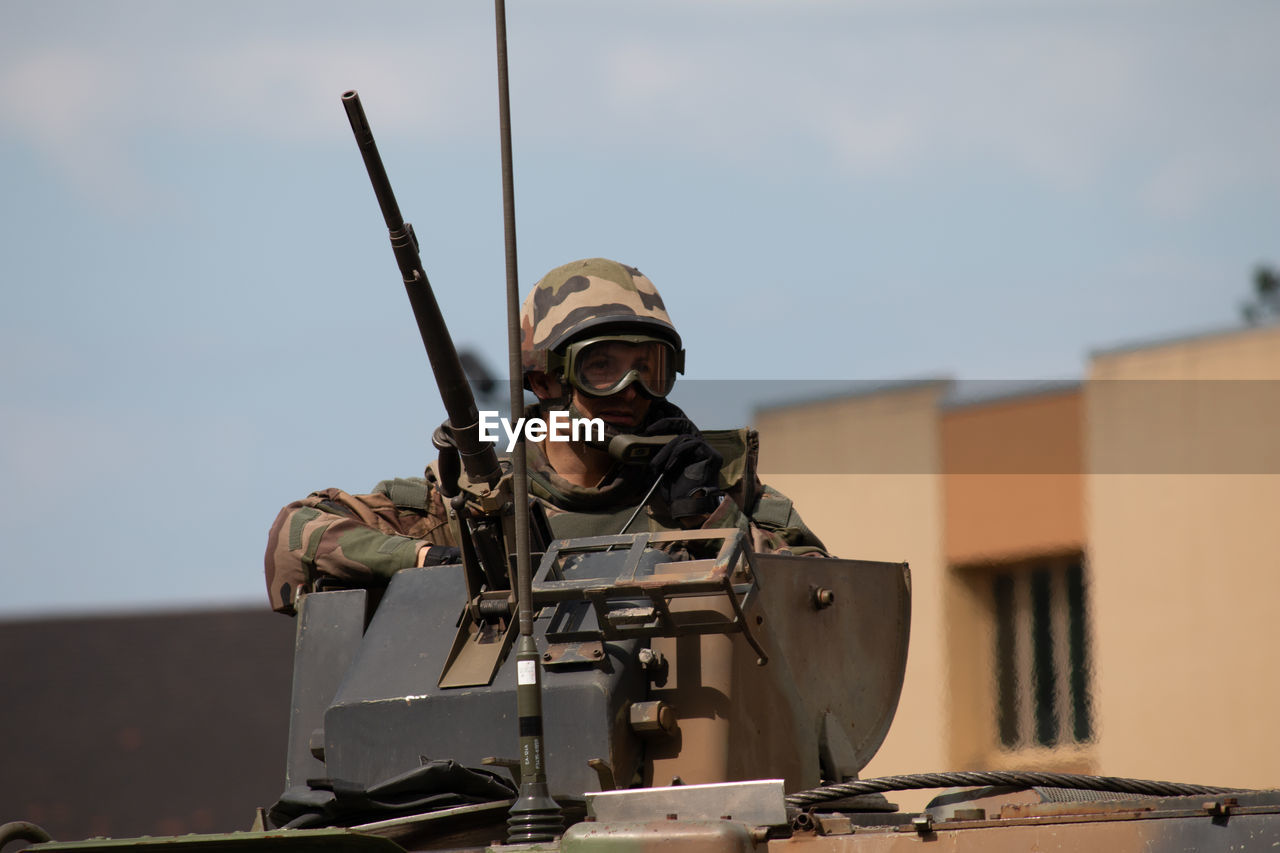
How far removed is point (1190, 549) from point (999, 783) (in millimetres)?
14124

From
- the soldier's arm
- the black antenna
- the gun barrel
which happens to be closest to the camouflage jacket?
the soldier's arm

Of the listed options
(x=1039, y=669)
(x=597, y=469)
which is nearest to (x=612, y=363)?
(x=597, y=469)

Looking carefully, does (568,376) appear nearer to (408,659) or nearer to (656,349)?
(656,349)

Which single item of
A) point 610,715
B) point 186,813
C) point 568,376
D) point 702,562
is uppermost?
point 568,376

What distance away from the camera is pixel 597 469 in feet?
22.3

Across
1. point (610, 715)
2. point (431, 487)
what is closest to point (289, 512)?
point (431, 487)

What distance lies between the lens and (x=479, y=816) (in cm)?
501

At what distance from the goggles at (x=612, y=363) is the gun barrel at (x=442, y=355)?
1.14m

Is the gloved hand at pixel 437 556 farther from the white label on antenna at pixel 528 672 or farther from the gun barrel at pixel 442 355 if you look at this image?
the white label on antenna at pixel 528 672

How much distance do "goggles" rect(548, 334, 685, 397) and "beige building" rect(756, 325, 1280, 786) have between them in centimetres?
894

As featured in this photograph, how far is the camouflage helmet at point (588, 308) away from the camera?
6.75 meters

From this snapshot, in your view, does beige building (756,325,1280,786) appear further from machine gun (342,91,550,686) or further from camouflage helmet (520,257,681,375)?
machine gun (342,91,550,686)

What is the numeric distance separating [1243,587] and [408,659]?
44.5 feet

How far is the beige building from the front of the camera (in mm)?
16391
